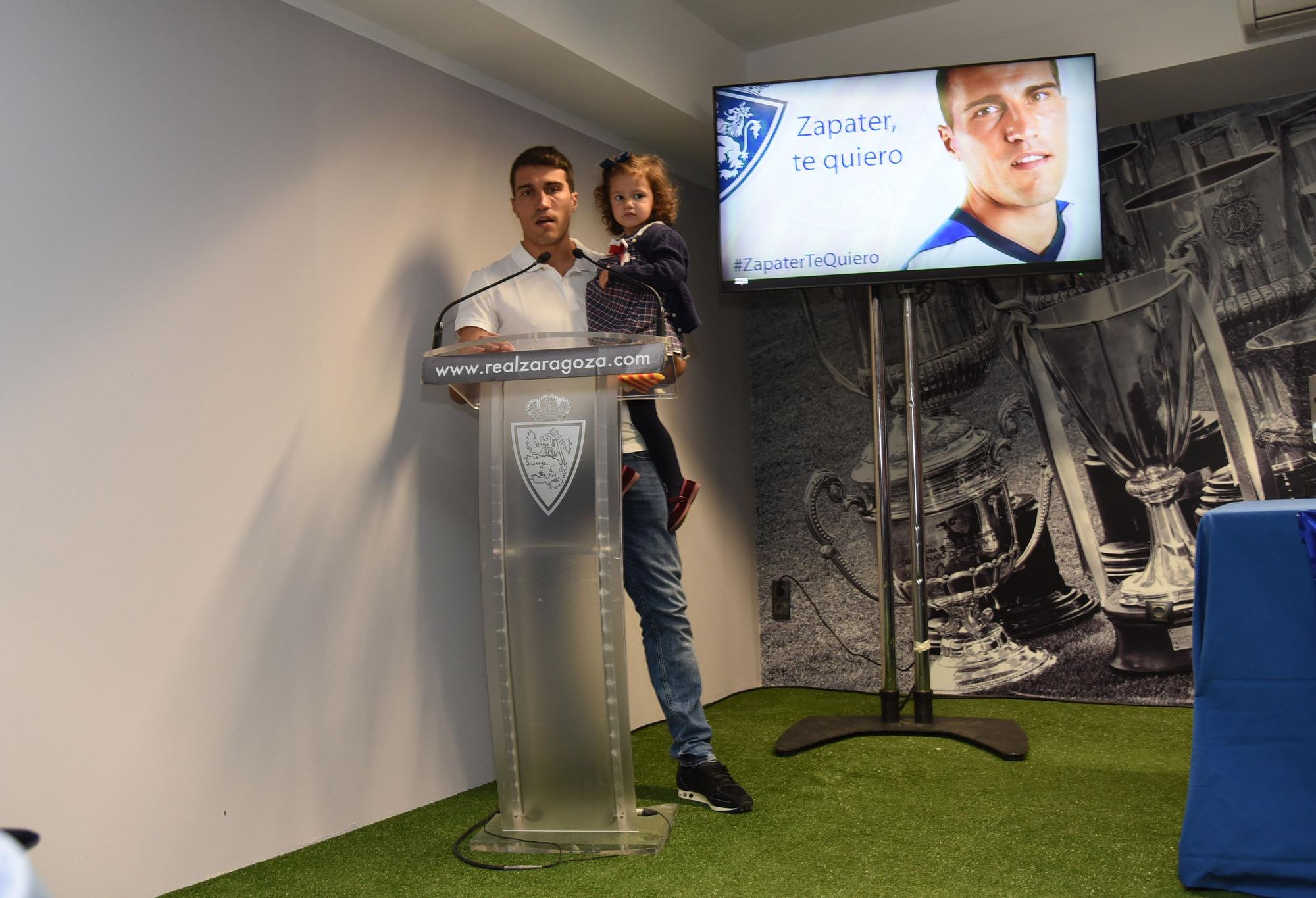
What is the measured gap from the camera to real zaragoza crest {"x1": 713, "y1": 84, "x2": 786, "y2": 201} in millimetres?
2928

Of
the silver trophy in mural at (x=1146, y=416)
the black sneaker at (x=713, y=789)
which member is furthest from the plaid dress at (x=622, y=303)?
the silver trophy in mural at (x=1146, y=416)

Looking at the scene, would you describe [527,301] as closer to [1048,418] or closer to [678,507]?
[678,507]

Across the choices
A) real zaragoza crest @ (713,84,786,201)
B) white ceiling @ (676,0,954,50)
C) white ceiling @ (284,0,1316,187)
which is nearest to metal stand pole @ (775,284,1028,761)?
real zaragoza crest @ (713,84,786,201)

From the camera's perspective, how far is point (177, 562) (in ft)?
6.24

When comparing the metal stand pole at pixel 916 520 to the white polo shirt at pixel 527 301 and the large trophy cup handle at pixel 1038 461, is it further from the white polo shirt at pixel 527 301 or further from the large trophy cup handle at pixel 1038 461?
the white polo shirt at pixel 527 301

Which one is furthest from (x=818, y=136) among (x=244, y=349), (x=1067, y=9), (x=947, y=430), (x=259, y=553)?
(x=259, y=553)

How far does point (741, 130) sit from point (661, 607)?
146 cm

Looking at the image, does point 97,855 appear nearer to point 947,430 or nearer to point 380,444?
point 380,444

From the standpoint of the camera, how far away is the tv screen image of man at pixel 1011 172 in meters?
2.80

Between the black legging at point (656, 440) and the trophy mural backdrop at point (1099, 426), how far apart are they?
1.26 meters

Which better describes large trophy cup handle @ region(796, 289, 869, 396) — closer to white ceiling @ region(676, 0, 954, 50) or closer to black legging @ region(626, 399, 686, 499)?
white ceiling @ region(676, 0, 954, 50)

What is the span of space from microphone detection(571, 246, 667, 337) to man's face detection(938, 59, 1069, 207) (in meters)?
1.15

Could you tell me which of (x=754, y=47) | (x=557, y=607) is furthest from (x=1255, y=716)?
(x=754, y=47)

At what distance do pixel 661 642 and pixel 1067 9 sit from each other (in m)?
2.31
